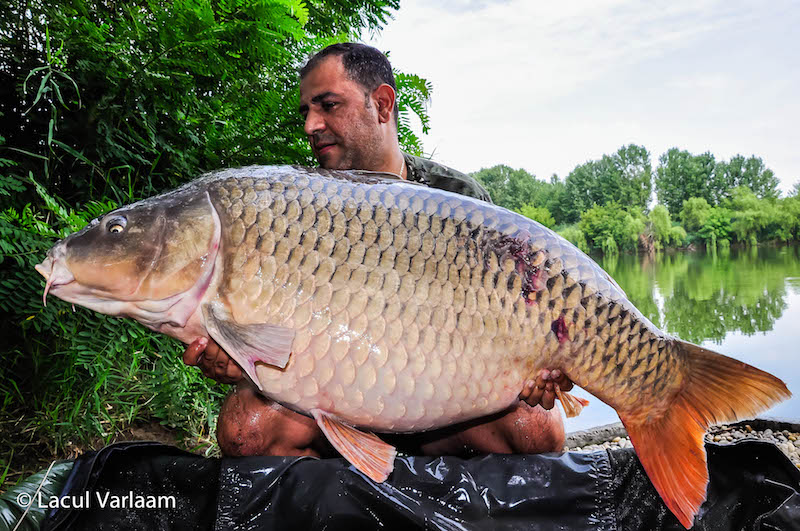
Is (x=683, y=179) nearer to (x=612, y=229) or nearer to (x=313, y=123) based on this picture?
(x=612, y=229)

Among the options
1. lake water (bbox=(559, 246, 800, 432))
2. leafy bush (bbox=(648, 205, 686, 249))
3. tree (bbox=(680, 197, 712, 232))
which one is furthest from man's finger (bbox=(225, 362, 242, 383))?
tree (bbox=(680, 197, 712, 232))

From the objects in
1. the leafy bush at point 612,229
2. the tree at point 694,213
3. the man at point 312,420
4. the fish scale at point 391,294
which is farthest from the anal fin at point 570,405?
the tree at point 694,213

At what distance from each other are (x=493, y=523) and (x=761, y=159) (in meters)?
42.3

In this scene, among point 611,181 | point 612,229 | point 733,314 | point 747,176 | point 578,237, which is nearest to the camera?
point 733,314

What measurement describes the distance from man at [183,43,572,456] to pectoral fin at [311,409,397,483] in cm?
27

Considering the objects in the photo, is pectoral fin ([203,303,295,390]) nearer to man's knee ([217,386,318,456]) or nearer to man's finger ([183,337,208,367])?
man's finger ([183,337,208,367])

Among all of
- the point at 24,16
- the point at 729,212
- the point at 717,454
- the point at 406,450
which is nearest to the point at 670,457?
the point at 717,454

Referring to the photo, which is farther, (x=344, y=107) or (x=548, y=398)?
(x=344, y=107)

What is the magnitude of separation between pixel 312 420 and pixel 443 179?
105 centimetres

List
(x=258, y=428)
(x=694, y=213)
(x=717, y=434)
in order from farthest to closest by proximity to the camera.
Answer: (x=694, y=213)
(x=717, y=434)
(x=258, y=428)

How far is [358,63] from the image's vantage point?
6.34 feet

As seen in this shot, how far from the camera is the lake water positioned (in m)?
6.41

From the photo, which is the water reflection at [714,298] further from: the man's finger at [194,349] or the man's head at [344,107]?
the man's finger at [194,349]

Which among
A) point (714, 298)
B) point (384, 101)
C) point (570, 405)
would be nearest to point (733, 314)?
point (714, 298)
